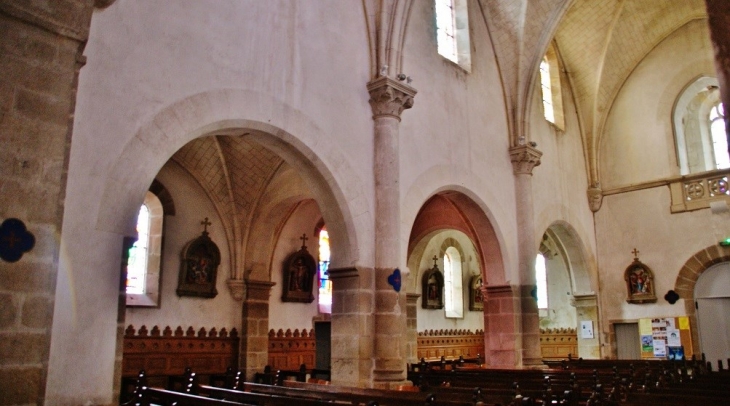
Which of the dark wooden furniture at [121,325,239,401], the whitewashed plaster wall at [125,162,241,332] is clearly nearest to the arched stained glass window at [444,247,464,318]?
the whitewashed plaster wall at [125,162,241,332]

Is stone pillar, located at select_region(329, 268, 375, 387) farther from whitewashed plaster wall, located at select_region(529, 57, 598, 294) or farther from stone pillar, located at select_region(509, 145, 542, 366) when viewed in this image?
whitewashed plaster wall, located at select_region(529, 57, 598, 294)

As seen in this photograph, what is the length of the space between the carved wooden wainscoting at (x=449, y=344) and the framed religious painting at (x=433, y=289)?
786mm

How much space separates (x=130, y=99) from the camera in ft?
23.7

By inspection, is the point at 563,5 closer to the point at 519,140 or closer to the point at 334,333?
the point at 519,140

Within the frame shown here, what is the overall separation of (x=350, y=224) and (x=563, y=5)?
27.3 feet

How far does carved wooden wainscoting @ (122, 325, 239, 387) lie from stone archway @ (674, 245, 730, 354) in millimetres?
11497

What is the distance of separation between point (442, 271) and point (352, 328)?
32.2 ft

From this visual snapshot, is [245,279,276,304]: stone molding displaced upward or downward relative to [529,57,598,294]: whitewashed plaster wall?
downward

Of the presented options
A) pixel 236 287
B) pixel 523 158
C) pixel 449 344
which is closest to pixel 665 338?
pixel 449 344

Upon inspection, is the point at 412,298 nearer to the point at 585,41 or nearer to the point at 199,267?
the point at 199,267

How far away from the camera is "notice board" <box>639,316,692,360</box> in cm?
1616

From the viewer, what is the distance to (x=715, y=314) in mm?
16109

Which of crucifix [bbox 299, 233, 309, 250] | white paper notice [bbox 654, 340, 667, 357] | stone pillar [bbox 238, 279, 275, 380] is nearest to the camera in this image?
stone pillar [bbox 238, 279, 275, 380]

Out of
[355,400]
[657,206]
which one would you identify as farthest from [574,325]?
[355,400]
